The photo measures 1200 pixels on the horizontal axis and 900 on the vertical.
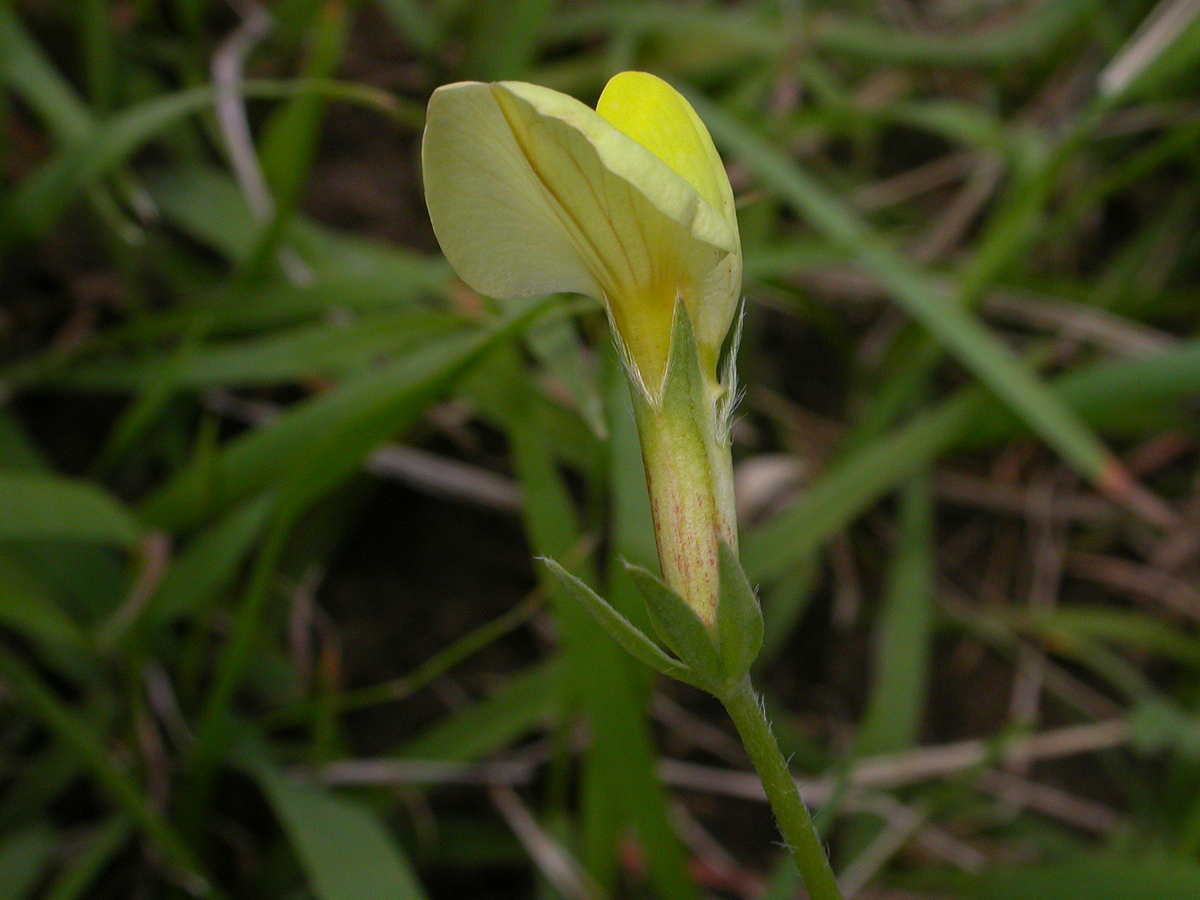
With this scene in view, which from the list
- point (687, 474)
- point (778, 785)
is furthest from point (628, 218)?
point (778, 785)

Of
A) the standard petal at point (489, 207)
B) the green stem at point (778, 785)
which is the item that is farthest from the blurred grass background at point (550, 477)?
the green stem at point (778, 785)

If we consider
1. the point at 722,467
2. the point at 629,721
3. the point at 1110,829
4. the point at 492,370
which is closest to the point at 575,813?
the point at 629,721

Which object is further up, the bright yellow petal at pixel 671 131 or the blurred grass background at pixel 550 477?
the bright yellow petal at pixel 671 131

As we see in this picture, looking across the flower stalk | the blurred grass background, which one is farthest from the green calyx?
the blurred grass background

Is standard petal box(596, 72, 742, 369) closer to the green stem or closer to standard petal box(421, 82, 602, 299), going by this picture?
standard petal box(421, 82, 602, 299)

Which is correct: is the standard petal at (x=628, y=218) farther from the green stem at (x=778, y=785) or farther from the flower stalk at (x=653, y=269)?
the green stem at (x=778, y=785)

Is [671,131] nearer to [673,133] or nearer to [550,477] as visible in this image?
[673,133]
